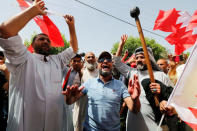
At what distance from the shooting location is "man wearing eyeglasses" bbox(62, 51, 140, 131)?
1.94 meters

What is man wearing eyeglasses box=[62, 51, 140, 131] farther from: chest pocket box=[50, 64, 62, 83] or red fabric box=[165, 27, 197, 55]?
red fabric box=[165, 27, 197, 55]

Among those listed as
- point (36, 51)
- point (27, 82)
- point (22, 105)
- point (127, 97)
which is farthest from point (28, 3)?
point (127, 97)

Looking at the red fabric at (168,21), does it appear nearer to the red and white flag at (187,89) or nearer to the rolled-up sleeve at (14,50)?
the red and white flag at (187,89)

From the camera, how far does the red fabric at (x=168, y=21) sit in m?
2.36

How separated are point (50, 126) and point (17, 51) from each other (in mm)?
1002

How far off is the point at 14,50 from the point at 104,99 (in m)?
1.31

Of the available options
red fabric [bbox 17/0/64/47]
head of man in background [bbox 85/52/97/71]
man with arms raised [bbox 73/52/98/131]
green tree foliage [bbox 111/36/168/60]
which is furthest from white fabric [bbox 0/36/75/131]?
green tree foliage [bbox 111/36/168/60]

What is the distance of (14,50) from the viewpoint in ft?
5.00

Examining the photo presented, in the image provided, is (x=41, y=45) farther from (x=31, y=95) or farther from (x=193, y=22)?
(x=193, y=22)

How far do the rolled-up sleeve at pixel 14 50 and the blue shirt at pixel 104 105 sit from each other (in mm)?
1033

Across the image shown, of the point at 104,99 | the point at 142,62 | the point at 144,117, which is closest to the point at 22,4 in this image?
the point at 104,99

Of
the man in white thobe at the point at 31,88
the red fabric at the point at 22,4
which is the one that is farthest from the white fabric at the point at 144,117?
the red fabric at the point at 22,4

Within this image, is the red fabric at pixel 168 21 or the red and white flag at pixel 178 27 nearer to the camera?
the red and white flag at pixel 178 27

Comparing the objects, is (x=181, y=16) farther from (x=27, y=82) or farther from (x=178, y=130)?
(x=178, y=130)
